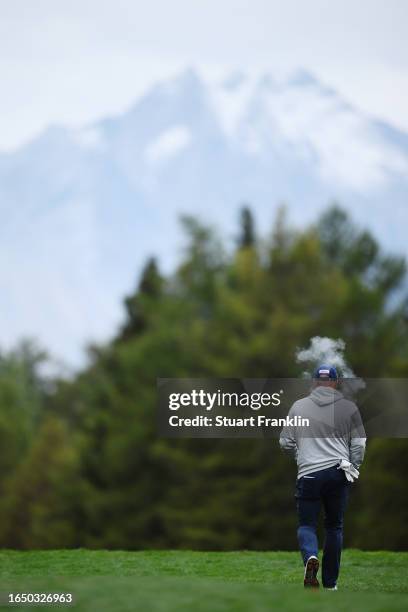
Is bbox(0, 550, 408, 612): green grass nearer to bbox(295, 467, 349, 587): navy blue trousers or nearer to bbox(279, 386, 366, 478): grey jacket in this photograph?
bbox(295, 467, 349, 587): navy blue trousers

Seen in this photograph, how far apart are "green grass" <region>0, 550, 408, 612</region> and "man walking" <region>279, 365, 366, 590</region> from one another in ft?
1.86

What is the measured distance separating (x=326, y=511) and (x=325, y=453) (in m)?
0.67

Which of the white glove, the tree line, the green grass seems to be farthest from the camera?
the tree line

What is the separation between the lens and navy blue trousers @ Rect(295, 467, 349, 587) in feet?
36.2

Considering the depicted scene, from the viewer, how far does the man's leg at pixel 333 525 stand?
36.5 ft

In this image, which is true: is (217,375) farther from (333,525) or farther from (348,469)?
(348,469)

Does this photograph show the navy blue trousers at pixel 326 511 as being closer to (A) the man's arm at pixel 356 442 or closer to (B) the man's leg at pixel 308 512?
(B) the man's leg at pixel 308 512

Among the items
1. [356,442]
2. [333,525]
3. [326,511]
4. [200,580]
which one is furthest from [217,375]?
[356,442]

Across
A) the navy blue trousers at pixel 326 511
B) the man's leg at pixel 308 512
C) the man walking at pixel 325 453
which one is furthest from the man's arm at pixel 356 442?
the man's leg at pixel 308 512

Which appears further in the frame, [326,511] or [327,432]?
[326,511]

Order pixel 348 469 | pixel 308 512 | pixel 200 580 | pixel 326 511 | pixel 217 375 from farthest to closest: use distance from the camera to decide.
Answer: pixel 217 375, pixel 200 580, pixel 326 511, pixel 308 512, pixel 348 469

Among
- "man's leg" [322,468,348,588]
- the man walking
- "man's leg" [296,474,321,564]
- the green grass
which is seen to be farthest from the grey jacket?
the green grass

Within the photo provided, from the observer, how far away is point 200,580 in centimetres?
1219

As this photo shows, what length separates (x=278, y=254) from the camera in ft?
183
